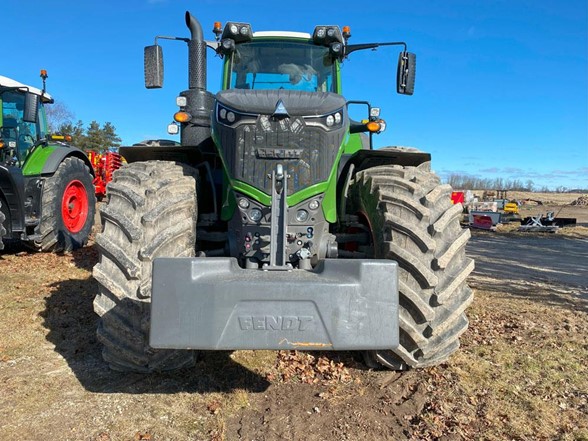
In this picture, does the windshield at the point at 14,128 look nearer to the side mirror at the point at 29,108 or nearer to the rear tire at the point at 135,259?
the side mirror at the point at 29,108

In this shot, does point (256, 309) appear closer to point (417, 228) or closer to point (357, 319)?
point (357, 319)

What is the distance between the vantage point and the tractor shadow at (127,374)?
3389 mm

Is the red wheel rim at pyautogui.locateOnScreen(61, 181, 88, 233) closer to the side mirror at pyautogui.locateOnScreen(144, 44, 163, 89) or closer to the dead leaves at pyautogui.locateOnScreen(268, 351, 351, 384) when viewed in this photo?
the side mirror at pyautogui.locateOnScreen(144, 44, 163, 89)

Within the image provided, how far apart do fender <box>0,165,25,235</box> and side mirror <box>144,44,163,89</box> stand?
3767 mm

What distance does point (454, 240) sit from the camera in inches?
137

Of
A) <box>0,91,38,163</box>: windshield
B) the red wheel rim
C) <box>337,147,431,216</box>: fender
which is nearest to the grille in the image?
<box>337,147,431,216</box>: fender

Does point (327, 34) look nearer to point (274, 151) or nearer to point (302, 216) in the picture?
point (274, 151)

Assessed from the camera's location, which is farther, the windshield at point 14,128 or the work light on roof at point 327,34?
the windshield at point 14,128

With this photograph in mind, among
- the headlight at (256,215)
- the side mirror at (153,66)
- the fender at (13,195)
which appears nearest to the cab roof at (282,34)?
the side mirror at (153,66)

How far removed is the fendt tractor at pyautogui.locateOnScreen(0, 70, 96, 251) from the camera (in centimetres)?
723

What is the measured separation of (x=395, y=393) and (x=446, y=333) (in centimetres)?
55

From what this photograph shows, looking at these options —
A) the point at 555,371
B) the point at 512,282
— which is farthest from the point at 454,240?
the point at 512,282

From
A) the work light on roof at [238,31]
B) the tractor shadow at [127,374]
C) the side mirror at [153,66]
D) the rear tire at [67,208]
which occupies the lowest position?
the tractor shadow at [127,374]

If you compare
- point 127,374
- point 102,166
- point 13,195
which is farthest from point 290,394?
point 102,166
